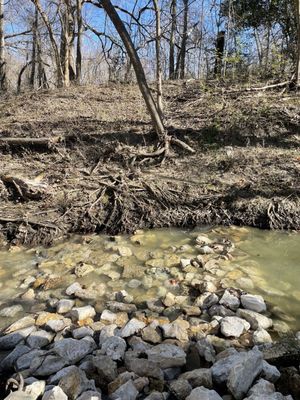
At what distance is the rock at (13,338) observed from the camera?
10.2 feet

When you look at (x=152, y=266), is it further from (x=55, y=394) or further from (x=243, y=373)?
(x=55, y=394)

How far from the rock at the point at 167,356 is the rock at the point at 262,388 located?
22.1 inches

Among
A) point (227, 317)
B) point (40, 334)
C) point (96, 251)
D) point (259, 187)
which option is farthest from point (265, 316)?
point (259, 187)

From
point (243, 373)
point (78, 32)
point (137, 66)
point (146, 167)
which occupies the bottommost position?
point (243, 373)

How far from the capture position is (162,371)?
108 inches

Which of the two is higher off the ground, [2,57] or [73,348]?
[2,57]

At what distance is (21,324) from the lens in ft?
11.1

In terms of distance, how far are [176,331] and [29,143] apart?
5.36 meters

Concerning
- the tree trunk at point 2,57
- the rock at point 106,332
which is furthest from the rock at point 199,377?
the tree trunk at point 2,57

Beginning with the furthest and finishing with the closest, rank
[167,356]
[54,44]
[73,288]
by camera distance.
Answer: [54,44], [73,288], [167,356]

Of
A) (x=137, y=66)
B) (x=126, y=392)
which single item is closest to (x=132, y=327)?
(x=126, y=392)

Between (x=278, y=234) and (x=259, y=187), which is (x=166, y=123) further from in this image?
(x=278, y=234)

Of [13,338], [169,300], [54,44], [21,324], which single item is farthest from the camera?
[54,44]

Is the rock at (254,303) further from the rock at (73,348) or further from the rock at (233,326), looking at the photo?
the rock at (73,348)
